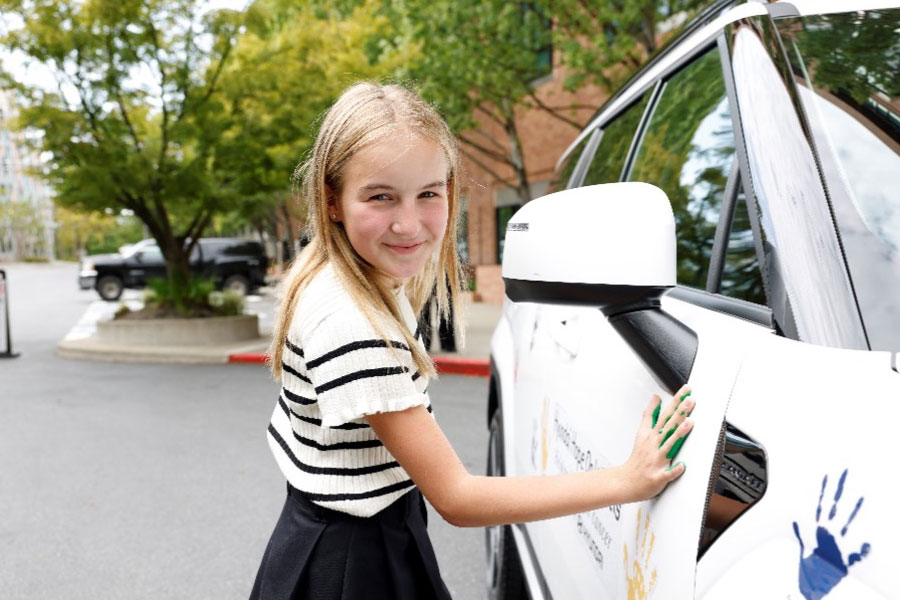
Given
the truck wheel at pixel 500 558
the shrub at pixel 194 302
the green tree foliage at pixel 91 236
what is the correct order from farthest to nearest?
the green tree foliage at pixel 91 236
the shrub at pixel 194 302
the truck wheel at pixel 500 558

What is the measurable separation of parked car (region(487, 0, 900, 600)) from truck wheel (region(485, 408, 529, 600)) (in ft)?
2.80

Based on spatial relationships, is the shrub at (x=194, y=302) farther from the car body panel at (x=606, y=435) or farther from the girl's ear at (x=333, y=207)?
the girl's ear at (x=333, y=207)

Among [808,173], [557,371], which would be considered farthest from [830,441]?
[557,371]

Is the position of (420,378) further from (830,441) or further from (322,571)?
(830,441)

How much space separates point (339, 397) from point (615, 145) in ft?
5.46

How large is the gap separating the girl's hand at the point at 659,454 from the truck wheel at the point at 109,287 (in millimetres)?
25764

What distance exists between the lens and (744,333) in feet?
3.99

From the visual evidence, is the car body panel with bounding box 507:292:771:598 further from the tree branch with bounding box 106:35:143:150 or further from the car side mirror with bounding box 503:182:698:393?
the tree branch with bounding box 106:35:143:150

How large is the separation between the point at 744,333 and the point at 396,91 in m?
0.76

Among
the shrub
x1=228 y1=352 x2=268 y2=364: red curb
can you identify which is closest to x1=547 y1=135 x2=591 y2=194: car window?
x1=228 y1=352 x2=268 y2=364: red curb

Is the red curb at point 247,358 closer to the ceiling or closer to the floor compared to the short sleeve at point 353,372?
closer to the floor

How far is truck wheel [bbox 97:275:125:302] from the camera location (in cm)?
2466

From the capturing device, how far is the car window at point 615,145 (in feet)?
7.96

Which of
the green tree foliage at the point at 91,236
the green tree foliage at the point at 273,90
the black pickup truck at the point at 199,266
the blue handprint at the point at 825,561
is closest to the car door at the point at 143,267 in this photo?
the black pickup truck at the point at 199,266
